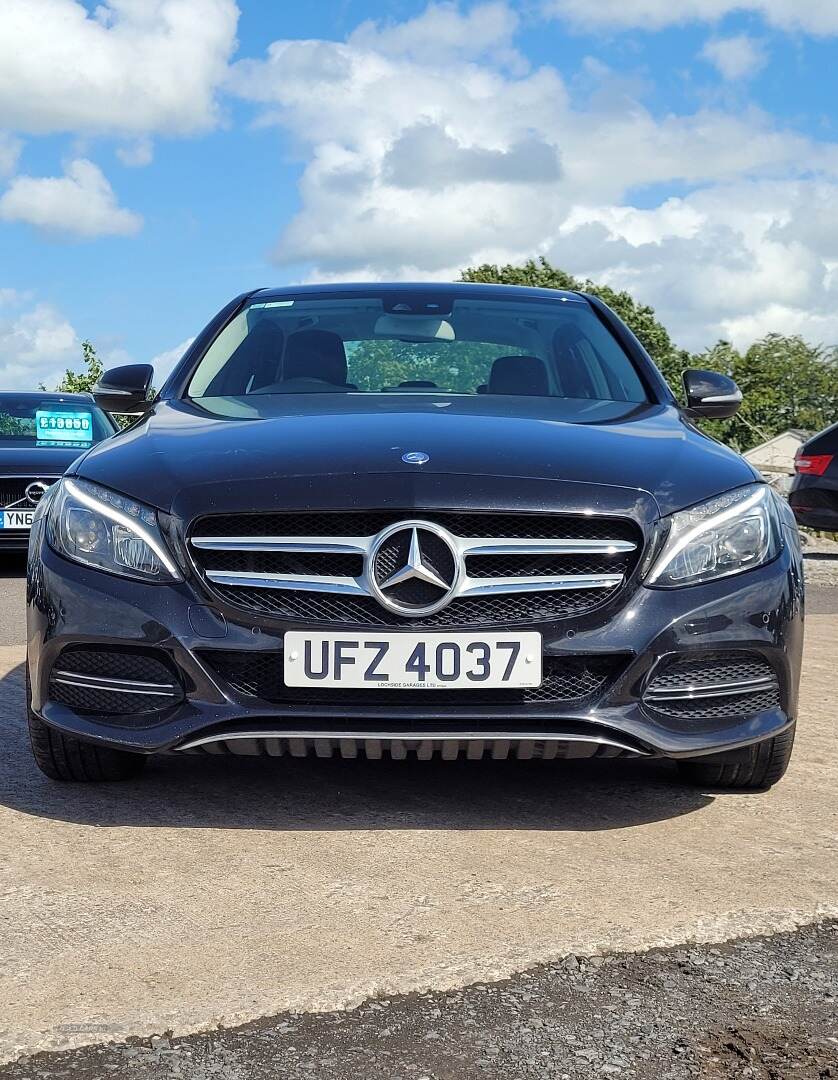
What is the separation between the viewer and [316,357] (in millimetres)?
5082

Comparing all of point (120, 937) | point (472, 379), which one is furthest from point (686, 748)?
point (472, 379)

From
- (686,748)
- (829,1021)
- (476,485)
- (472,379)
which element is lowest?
(829,1021)

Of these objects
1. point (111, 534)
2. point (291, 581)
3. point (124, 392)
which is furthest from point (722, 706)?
point (124, 392)

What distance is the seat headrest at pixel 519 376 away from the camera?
488 centimetres

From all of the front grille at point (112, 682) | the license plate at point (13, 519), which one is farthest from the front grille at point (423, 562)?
the license plate at point (13, 519)

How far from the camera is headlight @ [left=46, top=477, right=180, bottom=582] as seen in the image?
11.7ft

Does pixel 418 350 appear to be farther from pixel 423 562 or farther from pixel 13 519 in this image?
pixel 13 519

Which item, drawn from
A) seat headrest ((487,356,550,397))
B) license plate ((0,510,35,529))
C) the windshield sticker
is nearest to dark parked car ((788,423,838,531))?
the windshield sticker

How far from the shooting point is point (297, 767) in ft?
14.2

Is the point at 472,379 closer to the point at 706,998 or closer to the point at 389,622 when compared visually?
the point at 389,622

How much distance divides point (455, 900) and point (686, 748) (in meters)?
0.79

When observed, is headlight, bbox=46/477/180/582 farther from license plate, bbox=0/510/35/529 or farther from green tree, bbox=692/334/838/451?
green tree, bbox=692/334/838/451

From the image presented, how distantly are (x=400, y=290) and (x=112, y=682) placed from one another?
2.45 meters

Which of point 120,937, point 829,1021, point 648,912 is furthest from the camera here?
point 648,912
